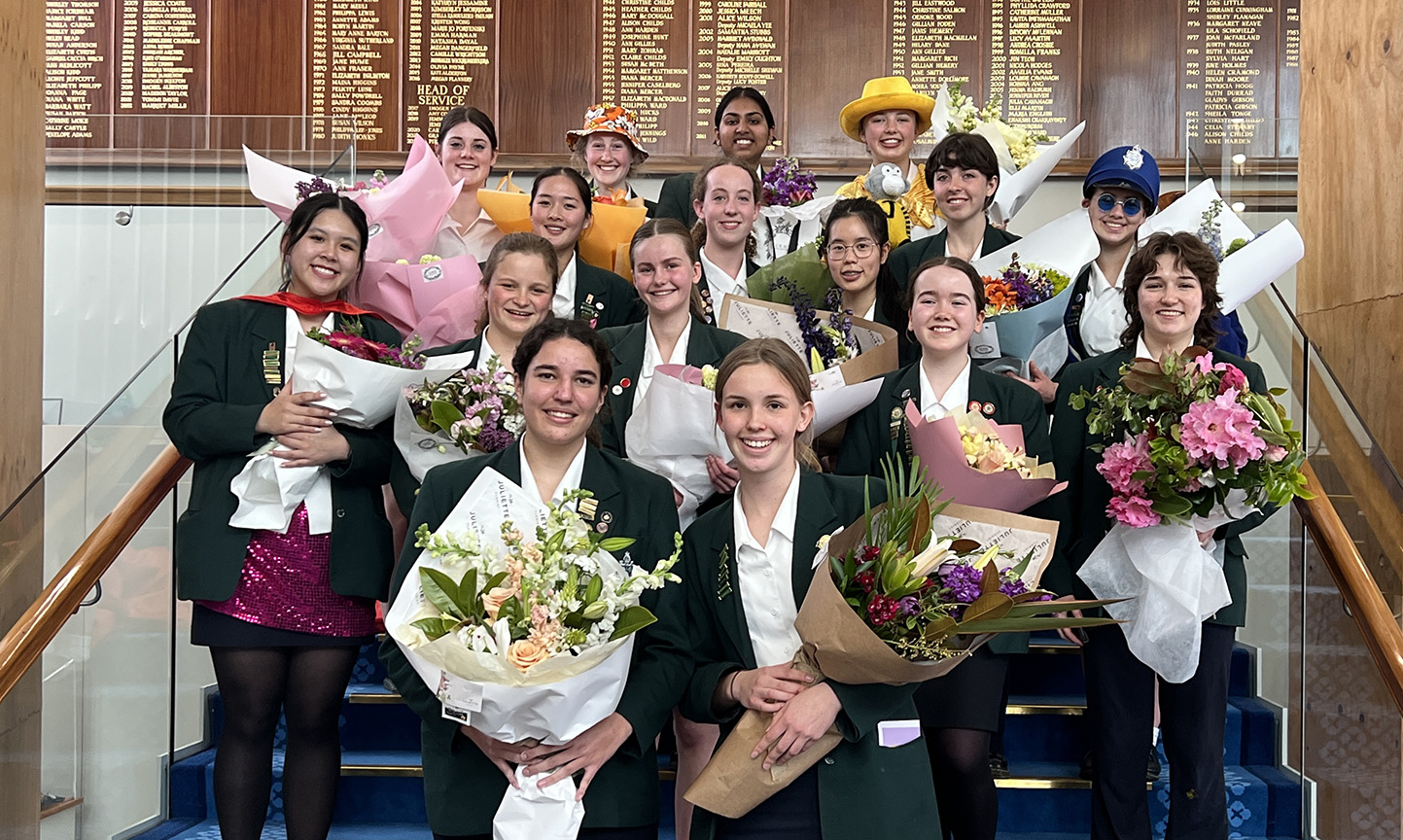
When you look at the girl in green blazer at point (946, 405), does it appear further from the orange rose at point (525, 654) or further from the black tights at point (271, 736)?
the black tights at point (271, 736)

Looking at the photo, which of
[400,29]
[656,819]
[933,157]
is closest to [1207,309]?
[933,157]

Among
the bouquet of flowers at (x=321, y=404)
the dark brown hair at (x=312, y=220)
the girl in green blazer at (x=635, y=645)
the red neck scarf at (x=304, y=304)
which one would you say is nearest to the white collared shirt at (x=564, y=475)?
the girl in green blazer at (x=635, y=645)

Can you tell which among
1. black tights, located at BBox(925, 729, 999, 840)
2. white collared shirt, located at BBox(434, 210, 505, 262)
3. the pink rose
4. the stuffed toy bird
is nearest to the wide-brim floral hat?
white collared shirt, located at BBox(434, 210, 505, 262)

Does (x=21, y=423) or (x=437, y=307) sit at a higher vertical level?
(x=437, y=307)

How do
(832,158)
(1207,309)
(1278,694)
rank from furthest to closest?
(832,158), (1278,694), (1207,309)

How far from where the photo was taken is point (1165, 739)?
304cm

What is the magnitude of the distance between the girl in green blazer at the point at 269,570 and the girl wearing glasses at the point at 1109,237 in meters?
2.07

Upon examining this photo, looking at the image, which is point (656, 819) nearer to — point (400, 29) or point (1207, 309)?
point (1207, 309)

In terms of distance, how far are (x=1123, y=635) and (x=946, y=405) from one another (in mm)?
678

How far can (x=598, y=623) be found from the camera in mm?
2123

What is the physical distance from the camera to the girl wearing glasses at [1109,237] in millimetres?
3844

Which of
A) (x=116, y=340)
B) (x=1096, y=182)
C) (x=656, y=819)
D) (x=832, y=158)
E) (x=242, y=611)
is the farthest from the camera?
(x=832, y=158)

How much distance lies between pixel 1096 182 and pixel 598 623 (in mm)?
2505

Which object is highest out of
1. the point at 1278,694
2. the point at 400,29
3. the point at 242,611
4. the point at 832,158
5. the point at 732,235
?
the point at 400,29
